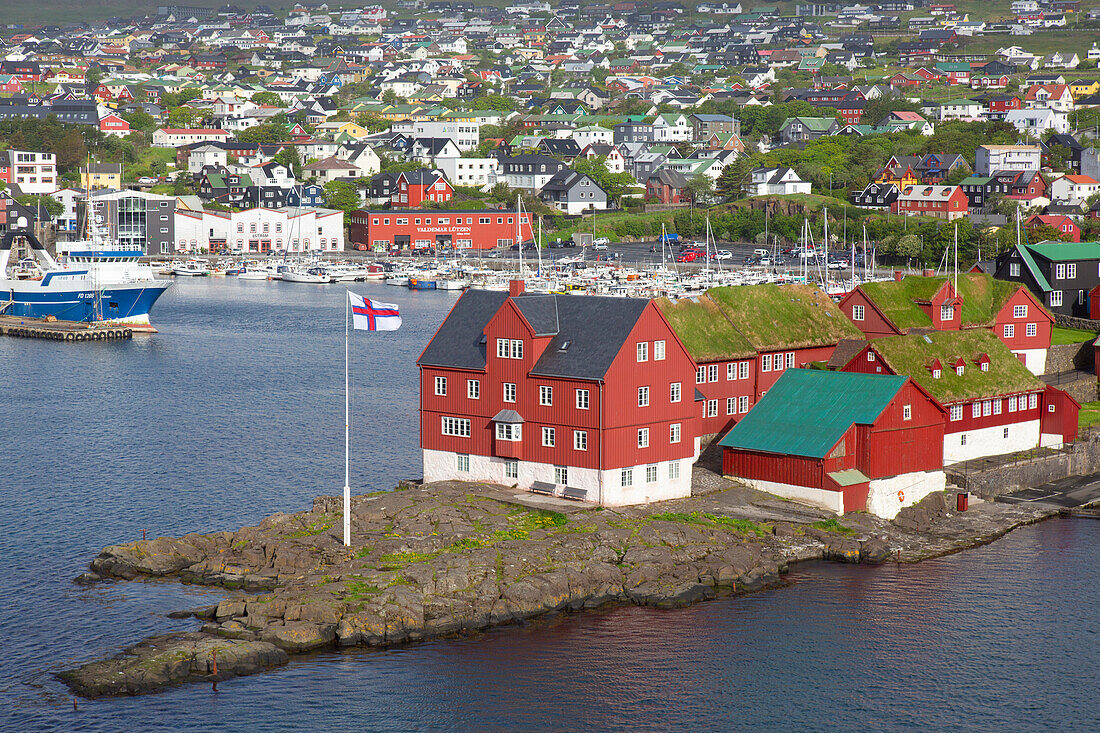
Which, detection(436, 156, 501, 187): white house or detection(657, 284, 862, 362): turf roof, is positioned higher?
detection(436, 156, 501, 187): white house

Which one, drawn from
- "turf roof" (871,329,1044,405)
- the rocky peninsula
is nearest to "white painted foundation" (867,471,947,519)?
the rocky peninsula

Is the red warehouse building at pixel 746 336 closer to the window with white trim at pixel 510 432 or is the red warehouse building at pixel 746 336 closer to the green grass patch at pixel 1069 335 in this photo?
the window with white trim at pixel 510 432

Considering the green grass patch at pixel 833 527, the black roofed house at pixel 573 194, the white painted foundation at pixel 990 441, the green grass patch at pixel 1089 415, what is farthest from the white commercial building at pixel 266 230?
the green grass patch at pixel 833 527

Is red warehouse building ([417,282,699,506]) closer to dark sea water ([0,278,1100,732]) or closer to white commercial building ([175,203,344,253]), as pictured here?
dark sea water ([0,278,1100,732])

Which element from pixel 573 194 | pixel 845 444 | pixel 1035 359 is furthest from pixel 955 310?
pixel 573 194

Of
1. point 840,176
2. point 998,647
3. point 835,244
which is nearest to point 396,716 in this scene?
point 998,647

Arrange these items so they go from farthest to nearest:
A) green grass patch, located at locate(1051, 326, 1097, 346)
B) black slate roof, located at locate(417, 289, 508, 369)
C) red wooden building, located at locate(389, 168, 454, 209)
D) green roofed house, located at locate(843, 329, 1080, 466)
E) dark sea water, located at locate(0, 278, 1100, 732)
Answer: red wooden building, located at locate(389, 168, 454, 209) < green grass patch, located at locate(1051, 326, 1097, 346) < green roofed house, located at locate(843, 329, 1080, 466) < black slate roof, located at locate(417, 289, 508, 369) < dark sea water, located at locate(0, 278, 1100, 732)
